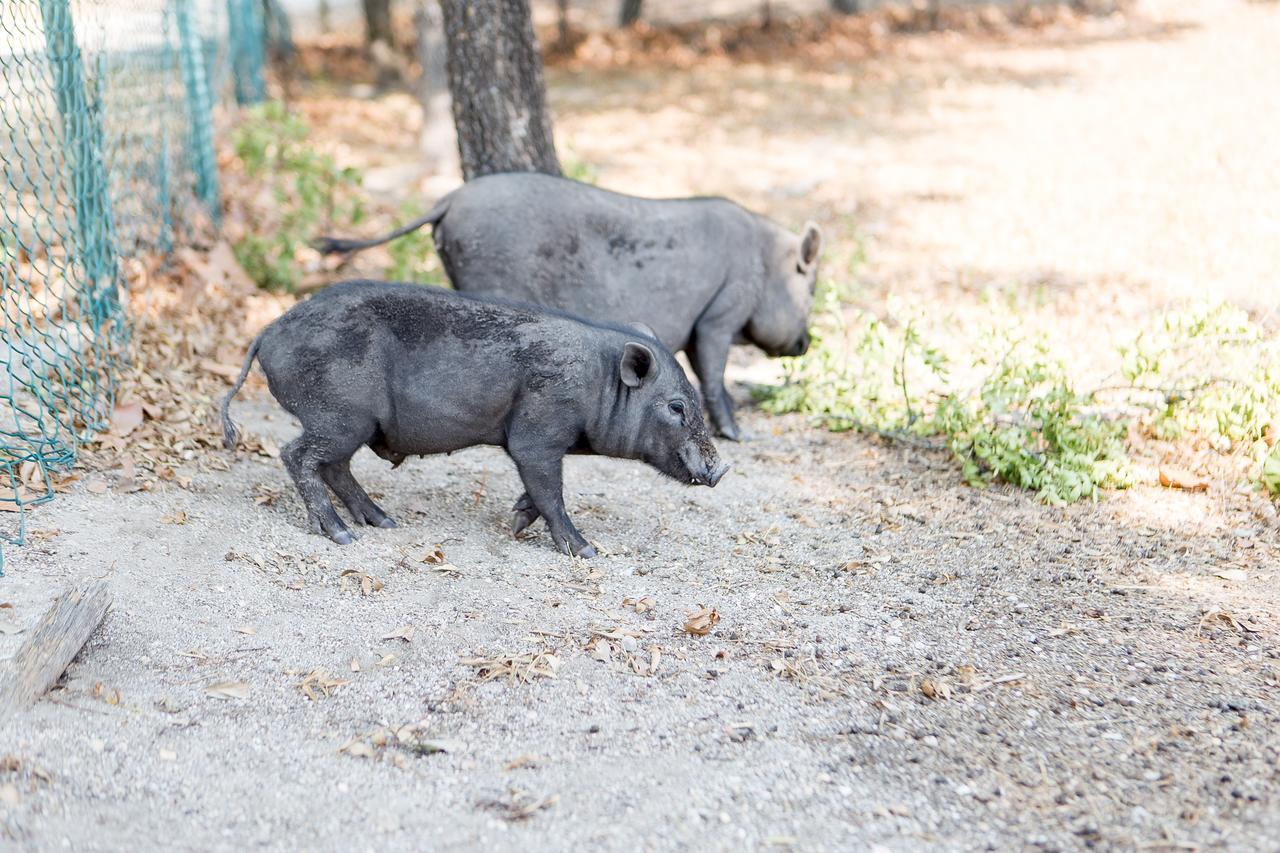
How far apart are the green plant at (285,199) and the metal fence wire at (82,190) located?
Answer: 45cm

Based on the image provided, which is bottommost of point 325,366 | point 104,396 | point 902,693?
point 902,693

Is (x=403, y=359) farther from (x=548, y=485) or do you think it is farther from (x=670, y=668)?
(x=670, y=668)

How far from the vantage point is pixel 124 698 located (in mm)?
3635

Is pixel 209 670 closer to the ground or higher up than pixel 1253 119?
closer to the ground

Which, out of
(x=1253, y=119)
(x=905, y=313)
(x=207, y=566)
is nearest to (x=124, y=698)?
(x=207, y=566)

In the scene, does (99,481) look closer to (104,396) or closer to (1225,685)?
(104,396)

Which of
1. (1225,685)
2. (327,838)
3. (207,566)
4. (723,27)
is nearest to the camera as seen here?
(327,838)

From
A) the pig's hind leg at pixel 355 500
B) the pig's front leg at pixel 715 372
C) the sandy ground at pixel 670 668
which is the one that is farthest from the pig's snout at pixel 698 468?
the pig's front leg at pixel 715 372

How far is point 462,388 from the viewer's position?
190 inches

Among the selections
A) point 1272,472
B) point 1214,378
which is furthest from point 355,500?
point 1214,378

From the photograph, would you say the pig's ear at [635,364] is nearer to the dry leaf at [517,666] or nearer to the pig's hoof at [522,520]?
the pig's hoof at [522,520]

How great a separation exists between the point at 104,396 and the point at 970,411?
4180 mm

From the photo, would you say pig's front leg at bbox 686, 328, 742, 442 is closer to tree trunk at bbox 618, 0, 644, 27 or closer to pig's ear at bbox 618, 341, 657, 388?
pig's ear at bbox 618, 341, 657, 388

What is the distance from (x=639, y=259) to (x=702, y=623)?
2.48 metres
